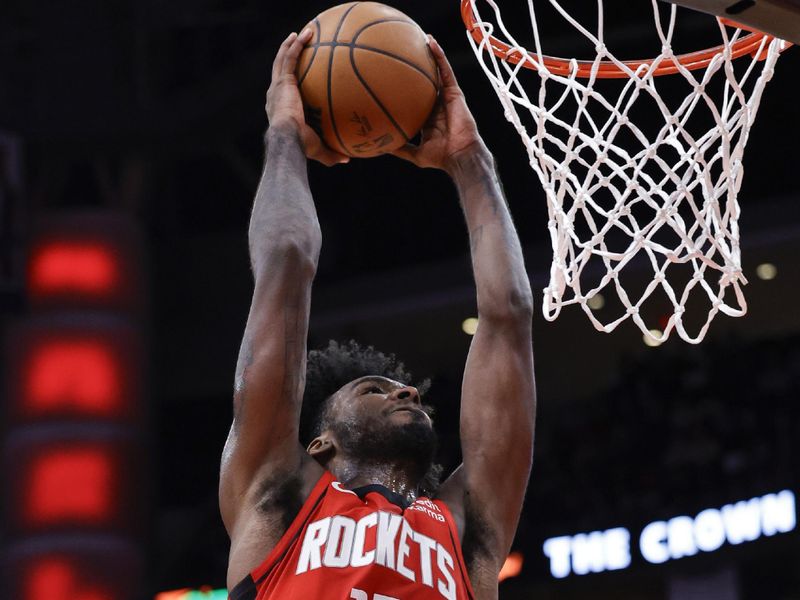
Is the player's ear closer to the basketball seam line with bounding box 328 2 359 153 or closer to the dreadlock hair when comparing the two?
the dreadlock hair

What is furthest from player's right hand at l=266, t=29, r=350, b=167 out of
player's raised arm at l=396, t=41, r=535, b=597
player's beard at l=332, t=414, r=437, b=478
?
player's beard at l=332, t=414, r=437, b=478

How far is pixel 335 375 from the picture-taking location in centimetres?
326

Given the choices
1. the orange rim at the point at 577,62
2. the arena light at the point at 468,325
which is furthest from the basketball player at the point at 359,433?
the arena light at the point at 468,325

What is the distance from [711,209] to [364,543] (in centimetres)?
157

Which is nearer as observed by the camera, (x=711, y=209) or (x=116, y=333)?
(x=711, y=209)

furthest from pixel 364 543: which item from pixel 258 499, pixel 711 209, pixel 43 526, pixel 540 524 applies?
pixel 43 526

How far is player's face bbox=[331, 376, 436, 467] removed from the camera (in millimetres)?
2824

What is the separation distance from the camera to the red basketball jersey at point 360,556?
2.51m

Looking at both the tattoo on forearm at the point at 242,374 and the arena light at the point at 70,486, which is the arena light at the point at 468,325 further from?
the tattoo on forearm at the point at 242,374

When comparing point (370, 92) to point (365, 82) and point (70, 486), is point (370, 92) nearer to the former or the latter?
point (365, 82)

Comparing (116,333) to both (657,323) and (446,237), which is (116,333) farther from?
(657,323)

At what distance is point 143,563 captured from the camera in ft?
35.9

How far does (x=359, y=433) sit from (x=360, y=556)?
1.24 ft

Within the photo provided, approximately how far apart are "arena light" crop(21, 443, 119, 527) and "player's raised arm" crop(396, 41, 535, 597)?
8168mm
